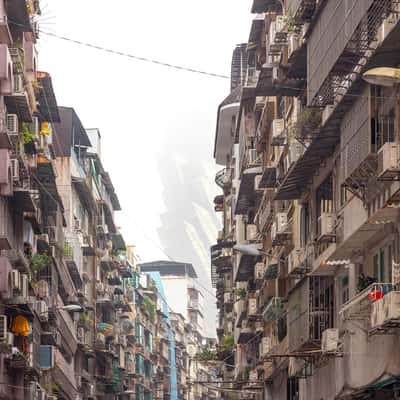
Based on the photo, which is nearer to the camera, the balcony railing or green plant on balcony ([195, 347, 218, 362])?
the balcony railing

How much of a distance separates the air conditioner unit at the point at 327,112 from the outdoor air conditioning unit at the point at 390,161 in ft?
21.8

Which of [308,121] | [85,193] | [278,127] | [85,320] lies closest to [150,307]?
[85,320]

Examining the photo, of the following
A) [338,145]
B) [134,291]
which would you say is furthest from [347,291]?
[134,291]

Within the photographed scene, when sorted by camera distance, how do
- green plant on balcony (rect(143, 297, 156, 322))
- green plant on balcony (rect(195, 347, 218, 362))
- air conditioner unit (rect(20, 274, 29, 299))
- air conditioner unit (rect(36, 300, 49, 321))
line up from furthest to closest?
green plant on balcony (rect(143, 297, 156, 322))
green plant on balcony (rect(195, 347, 218, 362))
air conditioner unit (rect(36, 300, 49, 321))
air conditioner unit (rect(20, 274, 29, 299))

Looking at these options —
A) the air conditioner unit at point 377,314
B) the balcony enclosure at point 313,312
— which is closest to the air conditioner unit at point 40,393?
the balcony enclosure at point 313,312

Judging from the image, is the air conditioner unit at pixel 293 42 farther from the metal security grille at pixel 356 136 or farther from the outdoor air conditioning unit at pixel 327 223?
the metal security grille at pixel 356 136

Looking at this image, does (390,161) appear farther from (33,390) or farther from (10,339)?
(33,390)

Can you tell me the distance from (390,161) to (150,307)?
100 metres

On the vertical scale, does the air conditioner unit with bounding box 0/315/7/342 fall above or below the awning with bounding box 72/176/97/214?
below

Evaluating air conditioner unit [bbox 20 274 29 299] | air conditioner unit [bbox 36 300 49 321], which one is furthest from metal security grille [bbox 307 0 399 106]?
air conditioner unit [bbox 36 300 49 321]

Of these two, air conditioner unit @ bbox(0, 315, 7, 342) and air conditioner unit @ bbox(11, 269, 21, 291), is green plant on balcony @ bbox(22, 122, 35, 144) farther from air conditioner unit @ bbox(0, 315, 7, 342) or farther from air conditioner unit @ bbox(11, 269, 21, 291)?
air conditioner unit @ bbox(0, 315, 7, 342)

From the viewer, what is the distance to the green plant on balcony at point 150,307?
393ft

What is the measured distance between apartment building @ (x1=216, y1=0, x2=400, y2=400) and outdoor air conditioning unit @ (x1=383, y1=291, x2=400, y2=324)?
1.3 inches

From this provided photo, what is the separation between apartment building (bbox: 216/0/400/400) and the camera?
2450 centimetres
